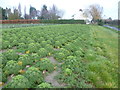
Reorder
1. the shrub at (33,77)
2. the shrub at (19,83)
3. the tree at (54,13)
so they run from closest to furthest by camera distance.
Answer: the shrub at (19,83) → the shrub at (33,77) → the tree at (54,13)

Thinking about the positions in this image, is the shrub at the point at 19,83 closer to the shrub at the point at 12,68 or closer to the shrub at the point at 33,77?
the shrub at the point at 33,77

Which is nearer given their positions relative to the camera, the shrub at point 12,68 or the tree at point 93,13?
the shrub at point 12,68

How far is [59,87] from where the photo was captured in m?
3.06

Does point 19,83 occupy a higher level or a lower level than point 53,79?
higher

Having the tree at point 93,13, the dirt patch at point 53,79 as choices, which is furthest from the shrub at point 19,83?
the tree at point 93,13

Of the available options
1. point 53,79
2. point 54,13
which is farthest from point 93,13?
point 53,79

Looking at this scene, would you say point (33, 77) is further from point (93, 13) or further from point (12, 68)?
point (93, 13)

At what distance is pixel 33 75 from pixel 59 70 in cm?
96

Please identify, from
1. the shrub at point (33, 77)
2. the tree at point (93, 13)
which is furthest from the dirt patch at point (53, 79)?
the tree at point (93, 13)

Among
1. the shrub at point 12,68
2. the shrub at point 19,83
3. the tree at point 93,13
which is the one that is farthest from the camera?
the tree at point 93,13

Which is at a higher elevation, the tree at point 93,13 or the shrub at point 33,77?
the tree at point 93,13

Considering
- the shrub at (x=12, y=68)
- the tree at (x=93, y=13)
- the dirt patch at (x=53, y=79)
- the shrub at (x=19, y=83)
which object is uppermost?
the tree at (x=93, y=13)

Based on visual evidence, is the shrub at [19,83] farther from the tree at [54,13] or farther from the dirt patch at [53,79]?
the tree at [54,13]

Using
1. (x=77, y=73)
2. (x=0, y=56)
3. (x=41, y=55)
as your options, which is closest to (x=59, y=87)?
(x=77, y=73)
